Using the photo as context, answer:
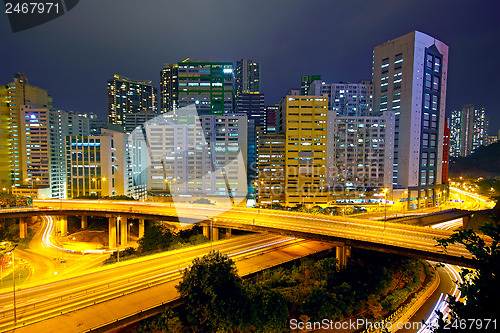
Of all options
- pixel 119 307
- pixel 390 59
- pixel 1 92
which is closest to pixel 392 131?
pixel 390 59

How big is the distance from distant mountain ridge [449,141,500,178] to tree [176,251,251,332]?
127 meters

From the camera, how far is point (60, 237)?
140 feet

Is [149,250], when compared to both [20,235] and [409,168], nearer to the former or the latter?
[20,235]

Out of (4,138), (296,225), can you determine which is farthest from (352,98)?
(4,138)

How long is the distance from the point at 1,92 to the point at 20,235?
52.9m

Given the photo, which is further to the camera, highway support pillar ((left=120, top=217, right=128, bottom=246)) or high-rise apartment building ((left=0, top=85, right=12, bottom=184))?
high-rise apartment building ((left=0, top=85, right=12, bottom=184))

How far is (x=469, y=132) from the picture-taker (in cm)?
15812

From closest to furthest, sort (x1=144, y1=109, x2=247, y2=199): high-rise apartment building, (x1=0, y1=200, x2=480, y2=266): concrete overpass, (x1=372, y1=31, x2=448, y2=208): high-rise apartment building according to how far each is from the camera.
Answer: (x1=0, y1=200, x2=480, y2=266): concrete overpass
(x1=372, y1=31, x2=448, y2=208): high-rise apartment building
(x1=144, y1=109, x2=247, y2=199): high-rise apartment building

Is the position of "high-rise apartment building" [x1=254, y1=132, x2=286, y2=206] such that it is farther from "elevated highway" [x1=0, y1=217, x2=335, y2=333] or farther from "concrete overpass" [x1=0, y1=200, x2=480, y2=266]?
"elevated highway" [x1=0, y1=217, x2=335, y2=333]

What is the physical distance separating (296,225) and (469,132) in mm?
184190

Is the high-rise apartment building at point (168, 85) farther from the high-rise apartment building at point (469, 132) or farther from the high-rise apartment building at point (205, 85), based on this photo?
the high-rise apartment building at point (469, 132)

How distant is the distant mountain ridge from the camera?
105m

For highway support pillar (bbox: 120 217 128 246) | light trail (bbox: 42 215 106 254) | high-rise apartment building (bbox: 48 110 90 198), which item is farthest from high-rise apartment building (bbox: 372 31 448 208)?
high-rise apartment building (bbox: 48 110 90 198)

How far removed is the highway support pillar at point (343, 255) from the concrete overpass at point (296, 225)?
3.9 inches
